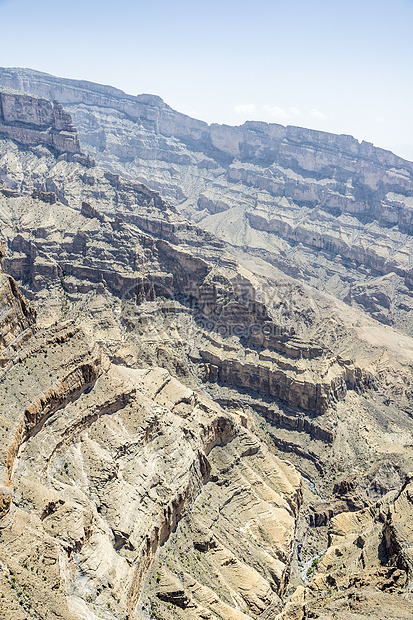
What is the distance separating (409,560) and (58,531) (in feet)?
154

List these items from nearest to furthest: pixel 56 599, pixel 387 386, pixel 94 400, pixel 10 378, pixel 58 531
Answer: pixel 56 599 < pixel 58 531 < pixel 10 378 < pixel 94 400 < pixel 387 386

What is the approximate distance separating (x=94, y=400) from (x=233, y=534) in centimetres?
3198

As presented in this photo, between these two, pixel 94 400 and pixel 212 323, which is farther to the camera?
pixel 212 323

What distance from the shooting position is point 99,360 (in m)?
81.9

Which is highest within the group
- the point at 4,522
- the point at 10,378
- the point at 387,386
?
the point at 10,378

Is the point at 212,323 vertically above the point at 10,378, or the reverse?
the point at 10,378

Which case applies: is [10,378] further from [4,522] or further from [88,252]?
[88,252]

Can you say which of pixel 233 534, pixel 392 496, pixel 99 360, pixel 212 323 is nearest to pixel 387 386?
pixel 212 323

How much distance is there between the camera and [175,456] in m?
81.2

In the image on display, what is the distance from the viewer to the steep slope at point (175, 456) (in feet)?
192

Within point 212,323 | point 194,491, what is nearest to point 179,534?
point 194,491

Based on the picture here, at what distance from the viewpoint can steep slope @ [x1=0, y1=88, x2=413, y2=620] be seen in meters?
58.5

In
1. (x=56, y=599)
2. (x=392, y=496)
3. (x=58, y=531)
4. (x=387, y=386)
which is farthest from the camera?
(x=387, y=386)

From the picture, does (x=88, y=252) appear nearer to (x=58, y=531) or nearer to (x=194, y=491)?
(x=194, y=491)
